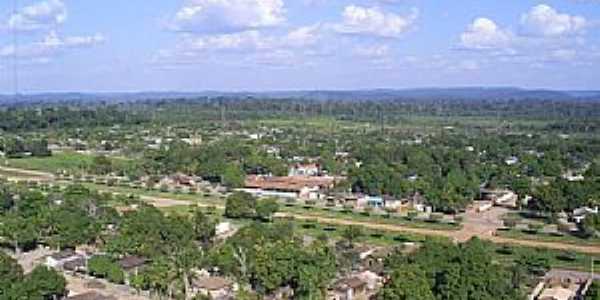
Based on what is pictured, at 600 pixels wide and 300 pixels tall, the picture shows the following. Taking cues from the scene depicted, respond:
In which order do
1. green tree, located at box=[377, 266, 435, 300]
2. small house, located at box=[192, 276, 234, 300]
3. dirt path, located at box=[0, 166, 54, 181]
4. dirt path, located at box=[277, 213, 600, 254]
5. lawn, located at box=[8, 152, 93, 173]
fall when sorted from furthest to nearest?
lawn, located at box=[8, 152, 93, 173]
dirt path, located at box=[0, 166, 54, 181]
dirt path, located at box=[277, 213, 600, 254]
small house, located at box=[192, 276, 234, 300]
green tree, located at box=[377, 266, 435, 300]

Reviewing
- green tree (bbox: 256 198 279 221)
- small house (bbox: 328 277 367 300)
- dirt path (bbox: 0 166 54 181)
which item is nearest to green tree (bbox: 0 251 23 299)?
small house (bbox: 328 277 367 300)

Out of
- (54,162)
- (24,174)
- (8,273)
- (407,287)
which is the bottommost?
(24,174)

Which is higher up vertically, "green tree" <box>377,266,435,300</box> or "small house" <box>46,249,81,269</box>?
"green tree" <box>377,266,435,300</box>

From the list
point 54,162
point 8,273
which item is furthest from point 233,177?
point 8,273

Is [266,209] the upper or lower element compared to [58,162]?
upper

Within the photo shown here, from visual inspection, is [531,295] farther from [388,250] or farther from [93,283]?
[93,283]

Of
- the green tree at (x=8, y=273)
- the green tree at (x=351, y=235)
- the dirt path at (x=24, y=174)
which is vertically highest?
the green tree at (x=8, y=273)

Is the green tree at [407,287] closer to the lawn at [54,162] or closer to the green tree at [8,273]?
the green tree at [8,273]

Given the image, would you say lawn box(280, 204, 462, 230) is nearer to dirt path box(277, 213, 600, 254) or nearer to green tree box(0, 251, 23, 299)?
dirt path box(277, 213, 600, 254)

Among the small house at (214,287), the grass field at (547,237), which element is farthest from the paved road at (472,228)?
the small house at (214,287)

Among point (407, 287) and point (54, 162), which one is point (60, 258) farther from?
point (54, 162)

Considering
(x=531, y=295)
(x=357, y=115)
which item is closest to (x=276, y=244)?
(x=531, y=295)
